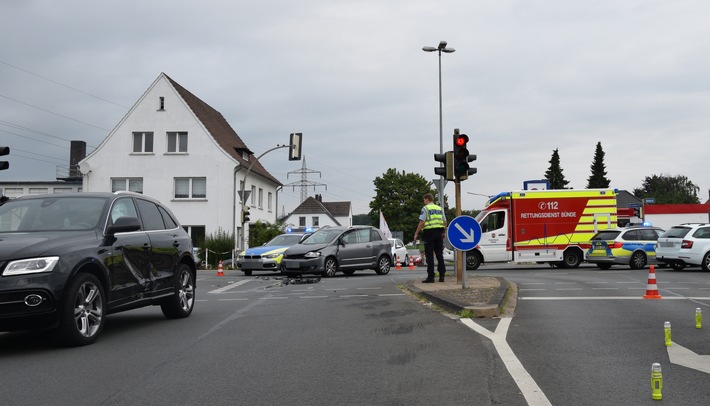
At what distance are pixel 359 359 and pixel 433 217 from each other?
8.28 m

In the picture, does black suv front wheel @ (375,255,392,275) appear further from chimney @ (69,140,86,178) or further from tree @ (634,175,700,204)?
tree @ (634,175,700,204)

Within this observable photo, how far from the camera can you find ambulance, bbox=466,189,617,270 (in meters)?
26.4

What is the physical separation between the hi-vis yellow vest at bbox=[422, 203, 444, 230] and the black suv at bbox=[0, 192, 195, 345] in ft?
19.7

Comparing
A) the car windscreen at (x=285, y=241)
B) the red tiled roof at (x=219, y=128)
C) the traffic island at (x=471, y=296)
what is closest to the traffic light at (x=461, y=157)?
the traffic island at (x=471, y=296)

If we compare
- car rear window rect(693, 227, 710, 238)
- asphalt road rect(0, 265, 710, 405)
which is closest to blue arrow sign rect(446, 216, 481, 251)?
asphalt road rect(0, 265, 710, 405)

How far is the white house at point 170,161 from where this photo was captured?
138 feet

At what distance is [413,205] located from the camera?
3622 inches

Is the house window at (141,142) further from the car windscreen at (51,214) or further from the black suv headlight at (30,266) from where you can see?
the black suv headlight at (30,266)

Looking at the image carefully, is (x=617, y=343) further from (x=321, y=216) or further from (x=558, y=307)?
(x=321, y=216)

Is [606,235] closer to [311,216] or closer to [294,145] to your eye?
[294,145]

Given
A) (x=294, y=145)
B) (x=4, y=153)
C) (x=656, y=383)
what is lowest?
(x=656, y=383)

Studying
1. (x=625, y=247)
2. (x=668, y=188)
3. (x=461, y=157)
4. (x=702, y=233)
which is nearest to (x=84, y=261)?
(x=461, y=157)

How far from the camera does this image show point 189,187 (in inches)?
1681

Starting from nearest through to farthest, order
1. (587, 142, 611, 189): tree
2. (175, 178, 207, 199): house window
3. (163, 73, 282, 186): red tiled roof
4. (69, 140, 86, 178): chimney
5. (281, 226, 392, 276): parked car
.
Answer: (281, 226, 392, 276): parked car, (175, 178, 207, 199): house window, (163, 73, 282, 186): red tiled roof, (69, 140, 86, 178): chimney, (587, 142, 611, 189): tree
